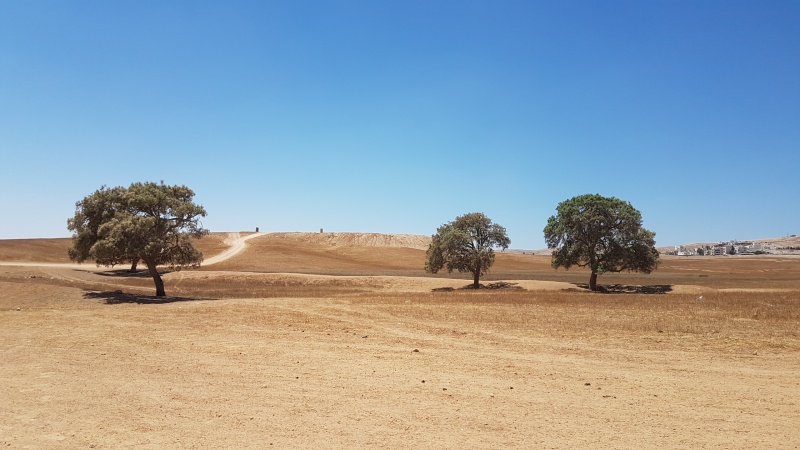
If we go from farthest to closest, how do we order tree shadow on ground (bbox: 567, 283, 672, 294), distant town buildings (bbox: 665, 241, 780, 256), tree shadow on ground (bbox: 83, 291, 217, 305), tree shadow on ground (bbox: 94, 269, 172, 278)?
1. distant town buildings (bbox: 665, 241, 780, 256)
2. tree shadow on ground (bbox: 94, 269, 172, 278)
3. tree shadow on ground (bbox: 567, 283, 672, 294)
4. tree shadow on ground (bbox: 83, 291, 217, 305)

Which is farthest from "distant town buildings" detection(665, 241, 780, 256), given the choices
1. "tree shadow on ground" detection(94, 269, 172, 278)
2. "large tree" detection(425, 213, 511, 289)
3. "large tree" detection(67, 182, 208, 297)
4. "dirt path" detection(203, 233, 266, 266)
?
"large tree" detection(67, 182, 208, 297)

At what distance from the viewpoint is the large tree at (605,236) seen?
172 feet

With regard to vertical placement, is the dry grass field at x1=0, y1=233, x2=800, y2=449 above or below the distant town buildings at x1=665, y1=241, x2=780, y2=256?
below

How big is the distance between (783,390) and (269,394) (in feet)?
36.0

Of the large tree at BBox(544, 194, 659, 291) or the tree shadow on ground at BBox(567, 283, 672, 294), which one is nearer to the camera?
the tree shadow on ground at BBox(567, 283, 672, 294)

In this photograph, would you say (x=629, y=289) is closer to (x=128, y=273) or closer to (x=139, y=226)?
(x=139, y=226)

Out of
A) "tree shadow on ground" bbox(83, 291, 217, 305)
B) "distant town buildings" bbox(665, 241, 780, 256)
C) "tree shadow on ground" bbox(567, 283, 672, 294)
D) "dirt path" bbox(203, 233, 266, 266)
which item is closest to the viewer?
"tree shadow on ground" bbox(83, 291, 217, 305)

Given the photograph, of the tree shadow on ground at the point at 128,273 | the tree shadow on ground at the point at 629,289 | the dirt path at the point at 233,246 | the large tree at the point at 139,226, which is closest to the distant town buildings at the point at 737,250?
the dirt path at the point at 233,246

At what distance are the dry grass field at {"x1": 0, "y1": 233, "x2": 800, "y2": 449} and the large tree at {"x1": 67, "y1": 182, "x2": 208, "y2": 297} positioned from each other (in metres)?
8.41

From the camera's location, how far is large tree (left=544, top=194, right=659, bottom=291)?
5234cm

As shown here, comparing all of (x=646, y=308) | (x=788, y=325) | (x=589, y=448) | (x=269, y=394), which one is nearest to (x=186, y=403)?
(x=269, y=394)

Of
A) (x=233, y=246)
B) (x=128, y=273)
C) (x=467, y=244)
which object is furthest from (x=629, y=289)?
(x=233, y=246)

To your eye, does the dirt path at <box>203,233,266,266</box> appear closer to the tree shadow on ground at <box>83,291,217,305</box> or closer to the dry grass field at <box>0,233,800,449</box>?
the tree shadow on ground at <box>83,291,217,305</box>

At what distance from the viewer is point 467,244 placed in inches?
2160
